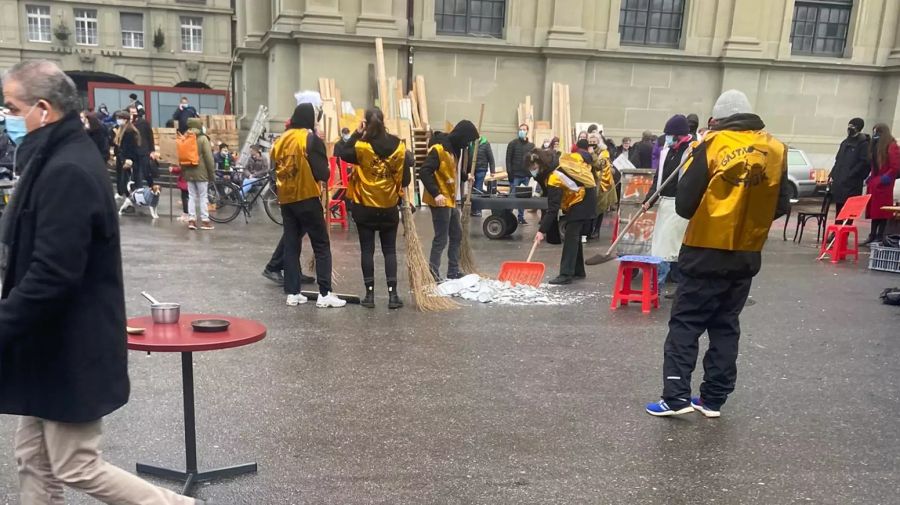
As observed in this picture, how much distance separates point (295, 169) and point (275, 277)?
1.67m

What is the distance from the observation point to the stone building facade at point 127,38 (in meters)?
44.5

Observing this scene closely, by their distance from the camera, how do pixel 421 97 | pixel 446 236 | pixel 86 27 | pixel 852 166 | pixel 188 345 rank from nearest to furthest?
1. pixel 188 345
2. pixel 446 236
3. pixel 852 166
4. pixel 421 97
5. pixel 86 27

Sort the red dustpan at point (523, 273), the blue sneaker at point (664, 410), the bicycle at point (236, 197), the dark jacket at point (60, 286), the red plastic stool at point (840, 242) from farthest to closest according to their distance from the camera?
1. the bicycle at point (236, 197)
2. the red plastic stool at point (840, 242)
3. the red dustpan at point (523, 273)
4. the blue sneaker at point (664, 410)
5. the dark jacket at point (60, 286)

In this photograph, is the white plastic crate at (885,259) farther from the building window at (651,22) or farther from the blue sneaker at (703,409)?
the building window at (651,22)

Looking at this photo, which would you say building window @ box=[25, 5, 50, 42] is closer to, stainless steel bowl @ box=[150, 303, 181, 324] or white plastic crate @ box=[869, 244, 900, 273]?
white plastic crate @ box=[869, 244, 900, 273]

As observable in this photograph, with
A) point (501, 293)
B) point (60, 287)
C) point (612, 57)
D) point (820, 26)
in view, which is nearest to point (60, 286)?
point (60, 287)

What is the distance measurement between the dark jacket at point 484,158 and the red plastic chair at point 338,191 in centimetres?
338

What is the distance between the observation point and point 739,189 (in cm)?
393

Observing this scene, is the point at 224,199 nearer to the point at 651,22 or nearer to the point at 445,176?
the point at 445,176

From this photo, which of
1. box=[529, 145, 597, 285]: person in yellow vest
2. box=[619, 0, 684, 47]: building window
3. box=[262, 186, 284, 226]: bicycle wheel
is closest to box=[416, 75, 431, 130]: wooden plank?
box=[262, 186, 284, 226]: bicycle wheel

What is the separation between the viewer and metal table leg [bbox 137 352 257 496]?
327cm

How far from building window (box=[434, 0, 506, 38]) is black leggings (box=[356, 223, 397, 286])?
1344 centimetres

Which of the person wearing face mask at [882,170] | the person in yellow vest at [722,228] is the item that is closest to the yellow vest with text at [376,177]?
the person in yellow vest at [722,228]

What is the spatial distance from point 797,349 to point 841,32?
18.8 metres
